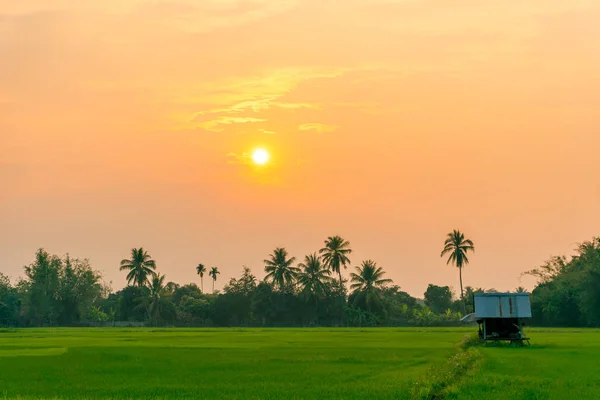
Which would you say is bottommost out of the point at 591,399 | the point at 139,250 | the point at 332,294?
the point at 591,399

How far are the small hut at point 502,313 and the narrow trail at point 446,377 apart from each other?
1169cm

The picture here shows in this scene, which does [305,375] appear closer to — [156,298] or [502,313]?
[502,313]

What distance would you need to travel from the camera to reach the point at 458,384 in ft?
79.4

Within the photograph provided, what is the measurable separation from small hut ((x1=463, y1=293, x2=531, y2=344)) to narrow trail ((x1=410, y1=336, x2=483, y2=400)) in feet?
38.4

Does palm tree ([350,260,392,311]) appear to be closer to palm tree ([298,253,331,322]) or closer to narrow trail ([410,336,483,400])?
palm tree ([298,253,331,322])

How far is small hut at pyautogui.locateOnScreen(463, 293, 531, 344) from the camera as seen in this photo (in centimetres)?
4925

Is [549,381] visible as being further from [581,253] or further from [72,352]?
[581,253]

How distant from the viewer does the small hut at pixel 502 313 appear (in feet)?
162

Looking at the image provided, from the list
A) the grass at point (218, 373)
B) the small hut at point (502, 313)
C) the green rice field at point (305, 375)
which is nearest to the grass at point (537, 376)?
the green rice field at point (305, 375)

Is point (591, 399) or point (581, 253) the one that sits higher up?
point (581, 253)

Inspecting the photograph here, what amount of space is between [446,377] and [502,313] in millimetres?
24431

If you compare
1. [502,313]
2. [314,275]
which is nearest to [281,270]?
[314,275]

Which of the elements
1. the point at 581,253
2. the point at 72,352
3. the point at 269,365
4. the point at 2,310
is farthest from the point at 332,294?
the point at 269,365

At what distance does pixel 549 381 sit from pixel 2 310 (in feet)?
385
